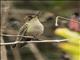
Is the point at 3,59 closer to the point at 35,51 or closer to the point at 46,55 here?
the point at 35,51

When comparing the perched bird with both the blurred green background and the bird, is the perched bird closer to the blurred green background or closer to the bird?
the bird

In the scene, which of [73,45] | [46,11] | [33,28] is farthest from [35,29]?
[46,11]

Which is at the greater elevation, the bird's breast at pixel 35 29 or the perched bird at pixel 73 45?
the perched bird at pixel 73 45

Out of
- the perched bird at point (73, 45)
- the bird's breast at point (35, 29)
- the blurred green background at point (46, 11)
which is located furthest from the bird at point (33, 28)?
the blurred green background at point (46, 11)

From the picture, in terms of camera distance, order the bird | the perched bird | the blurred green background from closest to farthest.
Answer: the perched bird
the bird
the blurred green background

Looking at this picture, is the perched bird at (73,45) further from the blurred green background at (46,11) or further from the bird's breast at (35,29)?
the blurred green background at (46,11)

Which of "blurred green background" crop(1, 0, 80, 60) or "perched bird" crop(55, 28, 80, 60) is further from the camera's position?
"blurred green background" crop(1, 0, 80, 60)

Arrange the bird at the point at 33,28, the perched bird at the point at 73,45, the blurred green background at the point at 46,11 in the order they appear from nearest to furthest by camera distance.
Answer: the perched bird at the point at 73,45 < the bird at the point at 33,28 < the blurred green background at the point at 46,11

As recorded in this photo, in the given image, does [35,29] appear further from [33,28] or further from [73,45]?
[73,45]

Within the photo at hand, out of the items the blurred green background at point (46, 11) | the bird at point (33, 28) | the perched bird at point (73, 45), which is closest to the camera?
the perched bird at point (73, 45)

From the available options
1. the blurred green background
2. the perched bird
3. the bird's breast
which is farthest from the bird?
the blurred green background

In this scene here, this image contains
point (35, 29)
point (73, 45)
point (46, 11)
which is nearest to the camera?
point (73, 45)

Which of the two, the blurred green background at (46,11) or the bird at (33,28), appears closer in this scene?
the bird at (33,28)

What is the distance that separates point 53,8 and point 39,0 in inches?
25.6
